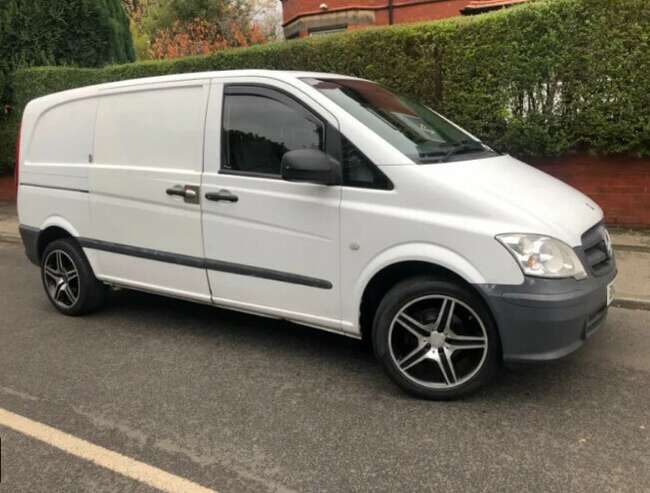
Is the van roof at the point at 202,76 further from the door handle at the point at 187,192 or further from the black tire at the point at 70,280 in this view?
the black tire at the point at 70,280

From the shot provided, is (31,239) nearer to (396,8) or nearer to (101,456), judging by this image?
(101,456)

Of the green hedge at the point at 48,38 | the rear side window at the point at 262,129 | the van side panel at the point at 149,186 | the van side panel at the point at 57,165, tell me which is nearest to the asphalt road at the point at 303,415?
the van side panel at the point at 149,186

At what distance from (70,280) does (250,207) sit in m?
2.23

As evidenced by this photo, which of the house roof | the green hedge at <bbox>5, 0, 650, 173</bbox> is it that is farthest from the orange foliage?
the green hedge at <bbox>5, 0, 650, 173</bbox>

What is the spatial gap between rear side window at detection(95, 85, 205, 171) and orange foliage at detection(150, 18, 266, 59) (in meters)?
15.2

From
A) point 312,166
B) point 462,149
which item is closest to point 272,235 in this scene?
point 312,166

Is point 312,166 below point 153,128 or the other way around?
below

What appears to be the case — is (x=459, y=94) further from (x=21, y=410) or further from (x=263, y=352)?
(x=21, y=410)

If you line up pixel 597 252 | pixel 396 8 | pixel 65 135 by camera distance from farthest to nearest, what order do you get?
pixel 396 8 < pixel 65 135 < pixel 597 252

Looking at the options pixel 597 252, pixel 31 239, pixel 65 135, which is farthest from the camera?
pixel 31 239

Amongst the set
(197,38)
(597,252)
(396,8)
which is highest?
(396,8)

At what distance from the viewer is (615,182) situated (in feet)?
24.2

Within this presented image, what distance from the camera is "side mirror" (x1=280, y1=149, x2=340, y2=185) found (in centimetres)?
362

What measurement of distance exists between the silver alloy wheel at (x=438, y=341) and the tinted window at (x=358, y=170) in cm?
71
